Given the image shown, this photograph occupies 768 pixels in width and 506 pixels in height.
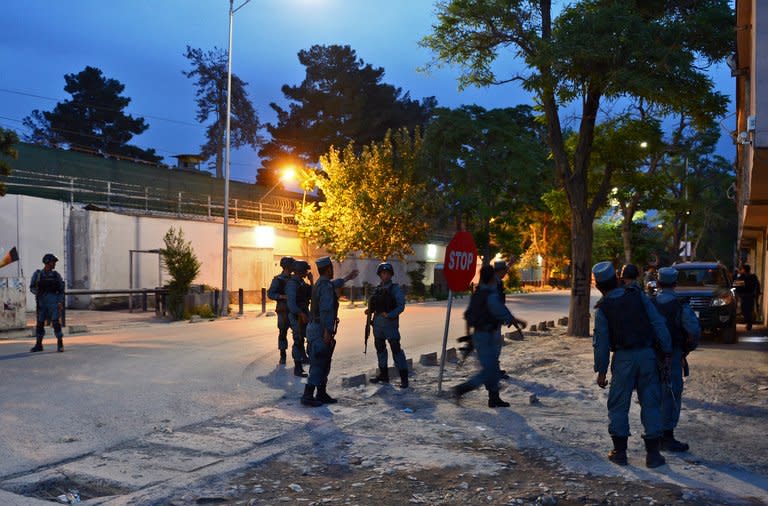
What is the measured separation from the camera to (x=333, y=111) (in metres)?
55.4

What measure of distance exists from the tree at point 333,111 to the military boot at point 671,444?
48366 millimetres

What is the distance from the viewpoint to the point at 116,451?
6.75 meters

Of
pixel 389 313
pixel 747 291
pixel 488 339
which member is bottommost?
pixel 488 339

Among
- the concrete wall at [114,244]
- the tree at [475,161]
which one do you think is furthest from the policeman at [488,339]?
the tree at [475,161]

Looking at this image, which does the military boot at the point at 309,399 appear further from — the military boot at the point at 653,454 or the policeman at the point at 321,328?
the military boot at the point at 653,454

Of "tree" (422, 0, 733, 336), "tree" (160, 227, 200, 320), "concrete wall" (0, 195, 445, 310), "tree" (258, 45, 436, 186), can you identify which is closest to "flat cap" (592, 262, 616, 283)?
"tree" (422, 0, 733, 336)

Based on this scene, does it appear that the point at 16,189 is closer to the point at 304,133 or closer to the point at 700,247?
the point at 304,133

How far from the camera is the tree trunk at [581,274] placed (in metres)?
17.9

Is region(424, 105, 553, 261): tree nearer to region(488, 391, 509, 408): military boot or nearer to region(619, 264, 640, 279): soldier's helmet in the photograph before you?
region(488, 391, 509, 408): military boot

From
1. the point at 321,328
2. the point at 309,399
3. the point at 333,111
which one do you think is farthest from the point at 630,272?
the point at 333,111

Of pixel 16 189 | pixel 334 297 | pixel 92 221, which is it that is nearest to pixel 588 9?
pixel 334 297

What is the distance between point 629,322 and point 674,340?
115cm

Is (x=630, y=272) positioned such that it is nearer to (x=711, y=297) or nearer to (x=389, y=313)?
(x=389, y=313)

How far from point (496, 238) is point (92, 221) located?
26004 millimetres
